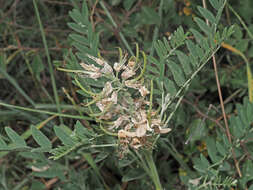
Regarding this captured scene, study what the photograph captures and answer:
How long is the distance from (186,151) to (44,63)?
836 millimetres

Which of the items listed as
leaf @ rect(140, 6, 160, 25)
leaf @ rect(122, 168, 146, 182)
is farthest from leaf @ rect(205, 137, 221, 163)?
leaf @ rect(140, 6, 160, 25)

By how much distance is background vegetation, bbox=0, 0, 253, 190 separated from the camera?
1.36 meters

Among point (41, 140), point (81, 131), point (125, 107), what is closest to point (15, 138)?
Answer: point (41, 140)

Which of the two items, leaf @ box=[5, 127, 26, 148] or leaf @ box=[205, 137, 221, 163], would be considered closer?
leaf @ box=[5, 127, 26, 148]

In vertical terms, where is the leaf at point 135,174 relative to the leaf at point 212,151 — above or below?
below

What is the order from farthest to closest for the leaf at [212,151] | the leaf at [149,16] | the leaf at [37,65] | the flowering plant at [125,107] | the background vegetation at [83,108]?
the leaf at [37,65] → the leaf at [149,16] → the background vegetation at [83,108] → the leaf at [212,151] → the flowering plant at [125,107]

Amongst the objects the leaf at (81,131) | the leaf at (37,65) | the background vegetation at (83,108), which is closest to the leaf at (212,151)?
the background vegetation at (83,108)

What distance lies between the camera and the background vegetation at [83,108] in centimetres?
136

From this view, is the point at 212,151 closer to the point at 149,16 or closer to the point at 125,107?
the point at 125,107

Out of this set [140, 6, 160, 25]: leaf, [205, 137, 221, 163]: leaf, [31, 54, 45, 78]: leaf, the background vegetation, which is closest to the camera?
[205, 137, 221, 163]: leaf

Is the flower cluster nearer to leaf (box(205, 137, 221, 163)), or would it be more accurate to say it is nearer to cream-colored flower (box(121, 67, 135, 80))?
cream-colored flower (box(121, 67, 135, 80))

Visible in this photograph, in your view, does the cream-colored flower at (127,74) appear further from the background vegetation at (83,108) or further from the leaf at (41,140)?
the background vegetation at (83,108)

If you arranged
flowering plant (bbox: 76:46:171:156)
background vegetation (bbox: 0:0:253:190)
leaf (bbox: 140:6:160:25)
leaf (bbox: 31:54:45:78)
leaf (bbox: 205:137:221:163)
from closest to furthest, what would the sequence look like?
1. flowering plant (bbox: 76:46:171:156)
2. leaf (bbox: 205:137:221:163)
3. background vegetation (bbox: 0:0:253:190)
4. leaf (bbox: 140:6:160:25)
5. leaf (bbox: 31:54:45:78)

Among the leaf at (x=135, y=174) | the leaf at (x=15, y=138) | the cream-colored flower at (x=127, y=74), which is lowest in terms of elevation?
the leaf at (x=135, y=174)
